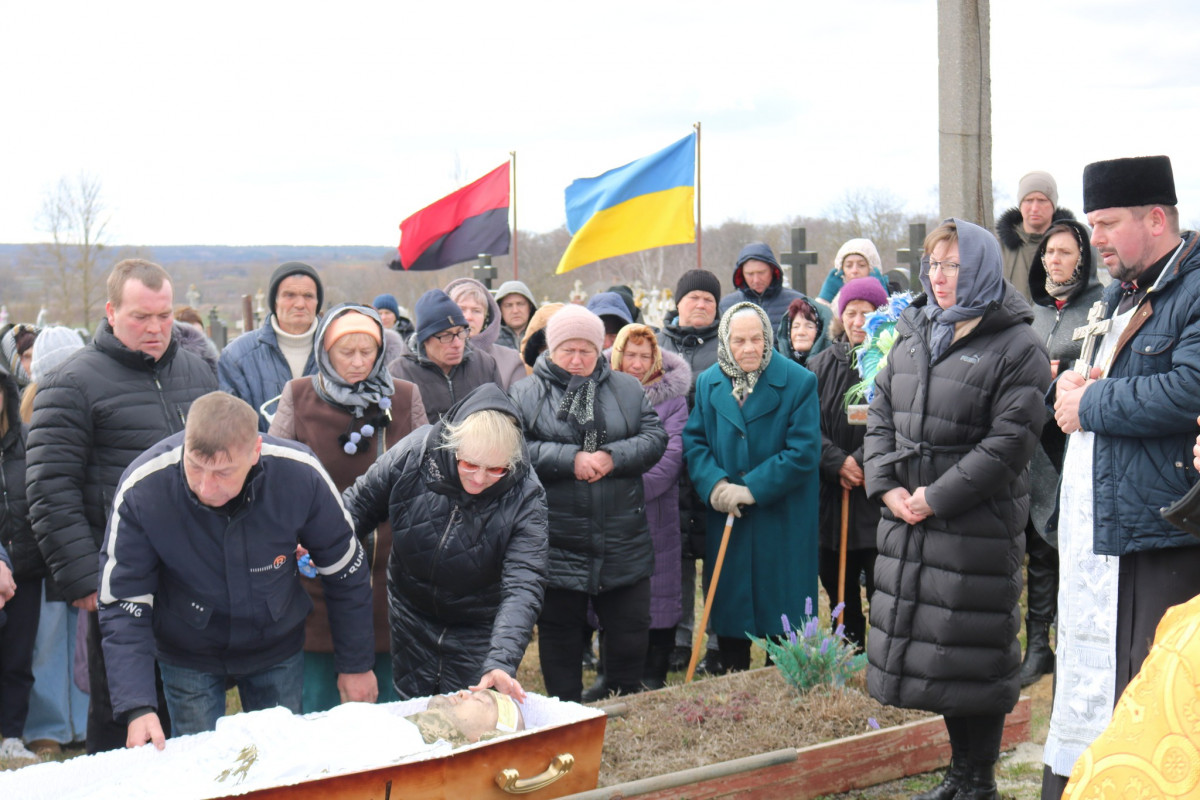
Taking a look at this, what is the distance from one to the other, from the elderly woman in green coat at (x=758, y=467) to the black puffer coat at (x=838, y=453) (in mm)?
203

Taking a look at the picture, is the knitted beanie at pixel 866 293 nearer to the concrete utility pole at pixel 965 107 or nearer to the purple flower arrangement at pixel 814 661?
the concrete utility pole at pixel 965 107

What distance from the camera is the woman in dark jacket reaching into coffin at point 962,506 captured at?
390 centimetres

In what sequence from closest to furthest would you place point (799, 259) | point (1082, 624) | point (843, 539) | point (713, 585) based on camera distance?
point (1082, 624) → point (713, 585) → point (843, 539) → point (799, 259)

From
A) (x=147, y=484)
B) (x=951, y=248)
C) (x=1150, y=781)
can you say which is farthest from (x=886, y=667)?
(x=147, y=484)

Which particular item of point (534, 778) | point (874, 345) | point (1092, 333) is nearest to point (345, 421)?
point (534, 778)

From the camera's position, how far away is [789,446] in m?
5.48

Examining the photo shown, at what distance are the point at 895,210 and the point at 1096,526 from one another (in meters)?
34.3

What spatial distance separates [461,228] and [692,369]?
3.99m

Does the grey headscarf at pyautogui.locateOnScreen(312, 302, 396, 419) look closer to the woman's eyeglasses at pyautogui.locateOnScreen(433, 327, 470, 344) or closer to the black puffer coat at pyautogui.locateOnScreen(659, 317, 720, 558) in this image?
the woman's eyeglasses at pyautogui.locateOnScreen(433, 327, 470, 344)

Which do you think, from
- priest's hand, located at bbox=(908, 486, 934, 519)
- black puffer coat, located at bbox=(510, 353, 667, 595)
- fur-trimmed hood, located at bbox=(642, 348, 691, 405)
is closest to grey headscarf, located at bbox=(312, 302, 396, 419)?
black puffer coat, located at bbox=(510, 353, 667, 595)

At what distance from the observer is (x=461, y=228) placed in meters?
9.74

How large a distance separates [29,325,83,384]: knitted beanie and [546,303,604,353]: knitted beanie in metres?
2.81

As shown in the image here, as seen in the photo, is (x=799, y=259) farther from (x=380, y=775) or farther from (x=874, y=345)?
(x=380, y=775)

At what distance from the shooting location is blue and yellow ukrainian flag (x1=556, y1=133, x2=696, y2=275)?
→ 28.1ft
